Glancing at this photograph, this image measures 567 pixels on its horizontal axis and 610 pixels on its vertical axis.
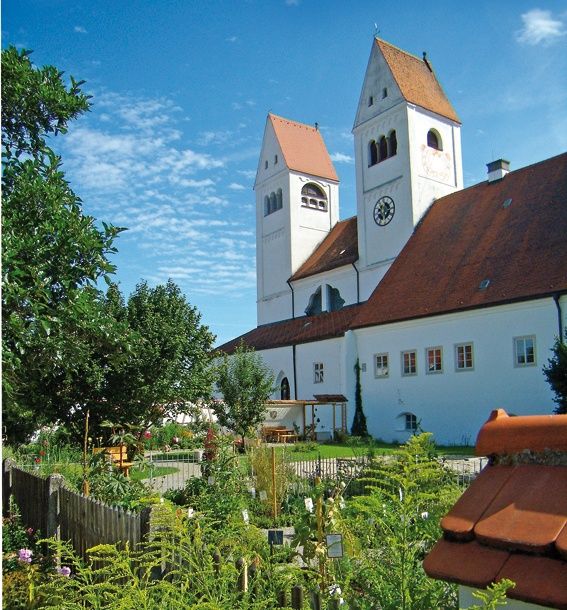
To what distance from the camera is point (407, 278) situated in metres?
28.6

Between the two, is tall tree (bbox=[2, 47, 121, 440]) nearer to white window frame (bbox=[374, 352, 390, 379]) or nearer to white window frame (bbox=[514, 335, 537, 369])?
white window frame (bbox=[514, 335, 537, 369])

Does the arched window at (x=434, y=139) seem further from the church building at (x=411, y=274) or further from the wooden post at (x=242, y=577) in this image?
the wooden post at (x=242, y=577)

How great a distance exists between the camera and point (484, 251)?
25672mm

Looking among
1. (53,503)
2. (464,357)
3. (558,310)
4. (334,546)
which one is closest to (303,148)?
(464,357)

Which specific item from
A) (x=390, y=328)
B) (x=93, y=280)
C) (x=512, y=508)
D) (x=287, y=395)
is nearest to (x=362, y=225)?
(x=390, y=328)

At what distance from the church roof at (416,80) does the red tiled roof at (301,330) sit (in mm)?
11068

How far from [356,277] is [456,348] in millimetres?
10031

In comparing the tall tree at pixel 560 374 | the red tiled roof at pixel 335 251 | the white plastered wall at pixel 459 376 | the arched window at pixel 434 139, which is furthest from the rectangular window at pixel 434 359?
the arched window at pixel 434 139

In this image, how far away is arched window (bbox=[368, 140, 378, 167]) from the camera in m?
33.6

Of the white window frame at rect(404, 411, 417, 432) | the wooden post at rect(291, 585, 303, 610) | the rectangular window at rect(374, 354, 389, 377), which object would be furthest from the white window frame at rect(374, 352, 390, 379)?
the wooden post at rect(291, 585, 303, 610)

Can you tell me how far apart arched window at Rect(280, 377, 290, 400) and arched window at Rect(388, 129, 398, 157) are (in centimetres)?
1352

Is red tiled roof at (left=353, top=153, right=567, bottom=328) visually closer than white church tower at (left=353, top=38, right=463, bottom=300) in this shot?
Yes

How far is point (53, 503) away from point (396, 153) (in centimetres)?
2731

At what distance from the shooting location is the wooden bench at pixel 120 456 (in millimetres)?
12102
